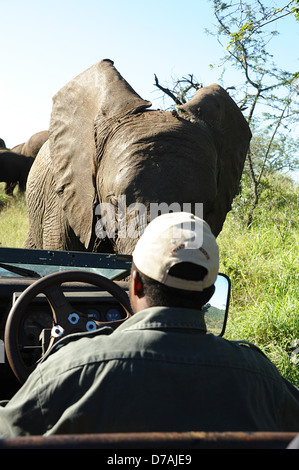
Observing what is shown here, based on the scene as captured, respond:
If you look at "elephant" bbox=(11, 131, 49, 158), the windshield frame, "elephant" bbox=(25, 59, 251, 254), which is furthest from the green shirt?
"elephant" bbox=(11, 131, 49, 158)

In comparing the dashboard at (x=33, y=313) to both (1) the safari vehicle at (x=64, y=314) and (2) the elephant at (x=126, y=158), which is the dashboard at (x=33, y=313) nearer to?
(1) the safari vehicle at (x=64, y=314)

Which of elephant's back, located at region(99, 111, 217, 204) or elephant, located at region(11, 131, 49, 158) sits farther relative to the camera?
elephant, located at region(11, 131, 49, 158)

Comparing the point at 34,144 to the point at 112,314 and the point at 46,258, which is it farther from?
the point at 112,314

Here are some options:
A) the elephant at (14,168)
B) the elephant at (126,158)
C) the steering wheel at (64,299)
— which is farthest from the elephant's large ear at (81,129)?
the elephant at (14,168)

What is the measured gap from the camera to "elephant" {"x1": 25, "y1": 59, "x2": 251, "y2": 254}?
534cm

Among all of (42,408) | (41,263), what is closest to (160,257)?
(42,408)

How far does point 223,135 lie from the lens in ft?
22.9

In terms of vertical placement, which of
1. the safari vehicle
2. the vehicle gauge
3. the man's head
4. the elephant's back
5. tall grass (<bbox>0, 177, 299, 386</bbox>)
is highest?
the elephant's back

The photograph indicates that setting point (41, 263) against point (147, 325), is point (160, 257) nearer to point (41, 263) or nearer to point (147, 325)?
point (147, 325)

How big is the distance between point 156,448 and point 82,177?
5325 mm

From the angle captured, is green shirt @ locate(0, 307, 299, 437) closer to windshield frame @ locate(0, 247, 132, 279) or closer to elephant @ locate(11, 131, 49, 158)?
windshield frame @ locate(0, 247, 132, 279)

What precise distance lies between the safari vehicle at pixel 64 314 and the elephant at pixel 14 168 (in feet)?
56.6

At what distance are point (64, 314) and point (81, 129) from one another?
432cm

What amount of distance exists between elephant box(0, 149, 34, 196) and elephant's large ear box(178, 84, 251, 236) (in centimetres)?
1357
